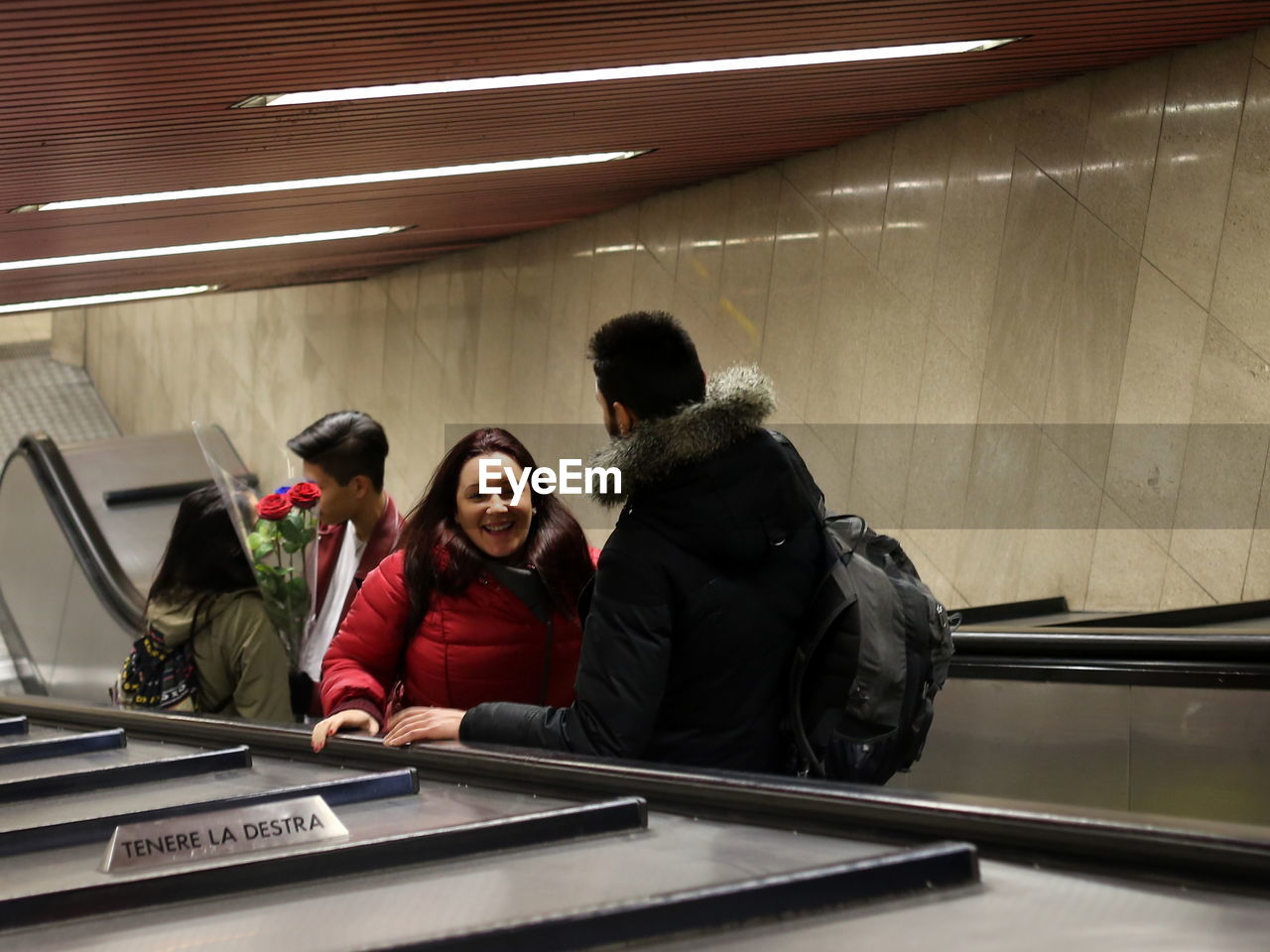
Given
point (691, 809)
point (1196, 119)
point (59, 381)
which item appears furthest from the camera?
point (59, 381)

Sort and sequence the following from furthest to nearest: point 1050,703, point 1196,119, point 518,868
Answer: point 1196,119 < point 1050,703 < point 518,868

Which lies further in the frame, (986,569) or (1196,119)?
(986,569)

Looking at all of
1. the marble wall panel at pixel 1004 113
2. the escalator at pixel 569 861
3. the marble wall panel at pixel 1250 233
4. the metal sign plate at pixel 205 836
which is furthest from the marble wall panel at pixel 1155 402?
the metal sign plate at pixel 205 836

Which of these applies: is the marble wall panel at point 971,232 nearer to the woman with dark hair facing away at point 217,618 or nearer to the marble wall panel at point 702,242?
the marble wall panel at point 702,242

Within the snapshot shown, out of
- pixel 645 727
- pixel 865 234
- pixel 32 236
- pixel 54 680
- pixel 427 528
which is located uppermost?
pixel 865 234

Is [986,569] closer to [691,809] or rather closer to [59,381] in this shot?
[691,809]

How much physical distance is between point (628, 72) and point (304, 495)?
1870 mm

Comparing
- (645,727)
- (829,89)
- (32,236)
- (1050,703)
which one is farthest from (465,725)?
(32,236)

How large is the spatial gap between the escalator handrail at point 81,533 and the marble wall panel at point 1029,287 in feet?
17.3

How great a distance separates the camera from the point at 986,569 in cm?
685

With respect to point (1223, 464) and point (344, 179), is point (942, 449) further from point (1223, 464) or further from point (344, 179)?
point (344, 179)

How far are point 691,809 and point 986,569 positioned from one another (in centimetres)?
498

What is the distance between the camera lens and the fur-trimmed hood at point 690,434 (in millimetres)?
2354

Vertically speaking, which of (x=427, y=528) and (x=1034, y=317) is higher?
A: (x=1034, y=317)
